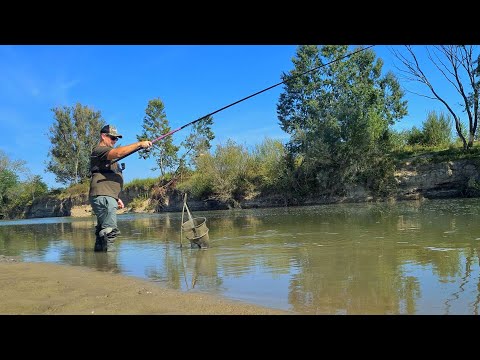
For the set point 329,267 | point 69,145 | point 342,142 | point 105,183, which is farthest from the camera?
point 69,145

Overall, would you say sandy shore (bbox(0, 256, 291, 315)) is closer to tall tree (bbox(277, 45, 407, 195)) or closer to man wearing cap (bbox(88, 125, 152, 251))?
man wearing cap (bbox(88, 125, 152, 251))

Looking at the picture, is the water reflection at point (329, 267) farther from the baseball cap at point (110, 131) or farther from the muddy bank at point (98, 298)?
the baseball cap at point (110, 131)

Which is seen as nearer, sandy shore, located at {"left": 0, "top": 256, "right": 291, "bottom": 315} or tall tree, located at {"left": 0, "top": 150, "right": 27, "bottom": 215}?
sandy shore, located at {"left": 0, "top": 256, "right": 291, "bottom": 315}

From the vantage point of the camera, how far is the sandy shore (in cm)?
379

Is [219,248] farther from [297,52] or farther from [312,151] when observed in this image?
[297,52]

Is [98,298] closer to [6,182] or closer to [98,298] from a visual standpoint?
[98,298]

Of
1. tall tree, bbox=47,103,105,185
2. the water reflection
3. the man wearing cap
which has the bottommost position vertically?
the water reflection

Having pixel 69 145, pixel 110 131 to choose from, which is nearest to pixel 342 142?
pixel 110 131

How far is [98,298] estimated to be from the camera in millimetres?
4352

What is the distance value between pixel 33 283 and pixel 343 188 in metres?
26.1

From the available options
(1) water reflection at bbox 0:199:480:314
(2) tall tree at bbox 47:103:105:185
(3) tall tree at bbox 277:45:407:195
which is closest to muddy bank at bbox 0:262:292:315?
(1) water reflection at bbox 0:199:480:314

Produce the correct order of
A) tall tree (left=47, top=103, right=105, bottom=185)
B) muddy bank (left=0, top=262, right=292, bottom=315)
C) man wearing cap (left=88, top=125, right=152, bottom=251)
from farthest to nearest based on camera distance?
tall tree (left=47, top=103, right=105, bottom=185)
man wearing cap (left=88, top=125, right=152, bottom=251)
muddy bank (left=0, top=262, right=292, bottom=315)

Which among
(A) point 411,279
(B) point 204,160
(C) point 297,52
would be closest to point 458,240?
(A) point 411,279

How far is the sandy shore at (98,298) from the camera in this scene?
3.79m
